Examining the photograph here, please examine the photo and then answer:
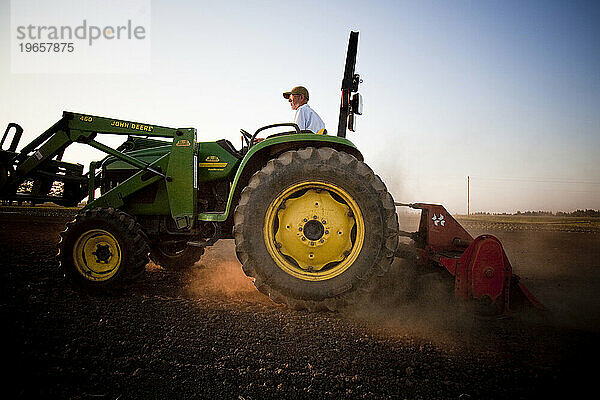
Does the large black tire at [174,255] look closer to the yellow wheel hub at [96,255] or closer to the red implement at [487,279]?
the yellow wheel hub at [96,255]

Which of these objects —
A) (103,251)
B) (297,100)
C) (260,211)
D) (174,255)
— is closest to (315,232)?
(260,211)

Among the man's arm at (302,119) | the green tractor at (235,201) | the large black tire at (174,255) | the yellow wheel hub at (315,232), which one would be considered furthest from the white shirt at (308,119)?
the large black tire at (174,255)

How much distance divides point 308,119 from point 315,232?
1.49 m

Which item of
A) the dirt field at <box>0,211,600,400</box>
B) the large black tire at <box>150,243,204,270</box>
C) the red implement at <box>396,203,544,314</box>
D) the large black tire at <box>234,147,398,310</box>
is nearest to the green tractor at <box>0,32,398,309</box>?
the large black tire at <box>234,147,398,310</box>

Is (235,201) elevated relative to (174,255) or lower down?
elevated

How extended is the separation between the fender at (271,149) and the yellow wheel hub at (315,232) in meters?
0.45

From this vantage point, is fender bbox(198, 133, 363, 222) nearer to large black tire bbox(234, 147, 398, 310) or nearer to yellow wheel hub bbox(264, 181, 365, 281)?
large black tire bbox(234, 147, 398, 310)

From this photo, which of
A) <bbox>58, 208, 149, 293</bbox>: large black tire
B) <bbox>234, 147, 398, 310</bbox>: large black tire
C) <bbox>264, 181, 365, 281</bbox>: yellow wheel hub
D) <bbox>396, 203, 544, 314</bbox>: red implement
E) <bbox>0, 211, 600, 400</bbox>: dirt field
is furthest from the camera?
<bbox>58, 208, 149, 293</bbox>: large black tire

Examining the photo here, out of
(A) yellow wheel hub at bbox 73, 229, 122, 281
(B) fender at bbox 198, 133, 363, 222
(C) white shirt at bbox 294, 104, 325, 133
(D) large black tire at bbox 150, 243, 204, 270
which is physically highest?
(C) white shirt at bbox 294, 104, 325, 133

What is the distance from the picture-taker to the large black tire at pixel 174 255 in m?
4.49

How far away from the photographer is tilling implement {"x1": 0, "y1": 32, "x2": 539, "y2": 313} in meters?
2.76

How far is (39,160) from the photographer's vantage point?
3.61m

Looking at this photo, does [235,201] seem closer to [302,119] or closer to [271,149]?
[271,149]

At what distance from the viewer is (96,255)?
10.7 feet
